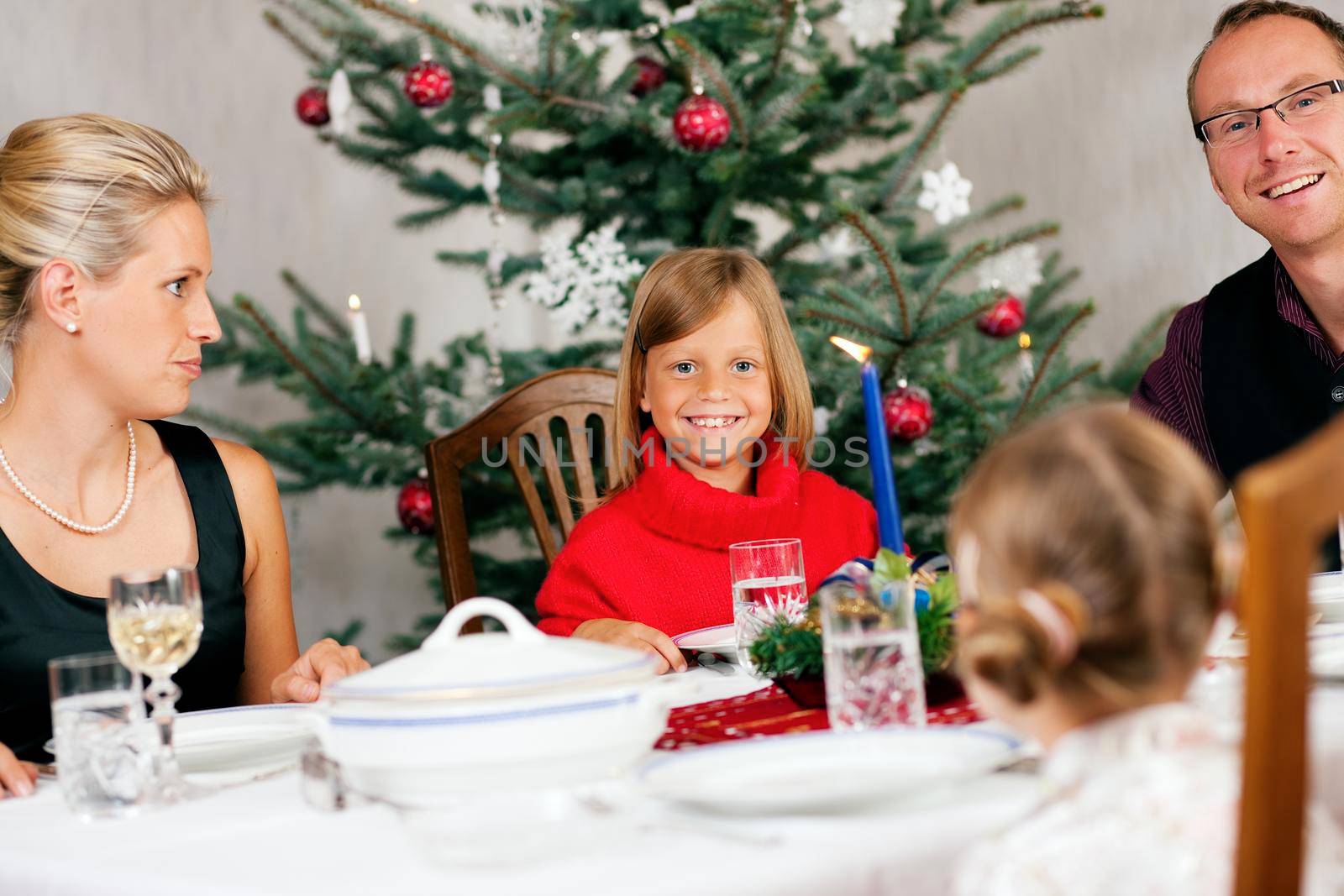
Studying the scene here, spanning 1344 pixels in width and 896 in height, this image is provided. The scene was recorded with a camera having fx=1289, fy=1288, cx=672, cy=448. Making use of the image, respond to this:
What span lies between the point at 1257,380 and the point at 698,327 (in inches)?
35.1

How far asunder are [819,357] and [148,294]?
4.94 ft

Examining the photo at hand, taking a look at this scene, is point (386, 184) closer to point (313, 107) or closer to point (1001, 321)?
point (313, 107)

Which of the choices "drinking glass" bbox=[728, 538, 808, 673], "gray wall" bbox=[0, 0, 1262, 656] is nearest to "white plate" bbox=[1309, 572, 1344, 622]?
"drinking glass" bbox=[728, 538, 808, 673]

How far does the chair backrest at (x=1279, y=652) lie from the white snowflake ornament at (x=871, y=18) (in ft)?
7.13

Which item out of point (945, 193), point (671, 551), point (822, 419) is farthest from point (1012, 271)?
point (671, 551)

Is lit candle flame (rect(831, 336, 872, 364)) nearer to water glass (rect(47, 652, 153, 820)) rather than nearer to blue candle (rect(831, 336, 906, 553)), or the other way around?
blue candle (rect(831, 336, 906, 553))

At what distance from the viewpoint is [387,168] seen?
292 cm

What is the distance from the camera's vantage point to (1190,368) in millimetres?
2123

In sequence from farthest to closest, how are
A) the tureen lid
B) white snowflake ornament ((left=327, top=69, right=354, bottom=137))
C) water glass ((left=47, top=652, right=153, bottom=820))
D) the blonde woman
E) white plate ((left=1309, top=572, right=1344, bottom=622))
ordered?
white snowflake ornament ((left=327, top=69, right=354, bottom=137)), the blonde woman, white plate ((left=1309, top=572, right=1344, bottom=622)), water glass ((left=47, top=652, right=153, bottom=820)), the tureen lid

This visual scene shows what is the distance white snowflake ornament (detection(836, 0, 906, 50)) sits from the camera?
102 inches

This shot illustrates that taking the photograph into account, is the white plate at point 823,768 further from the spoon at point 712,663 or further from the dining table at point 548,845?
the spoon at point 712,663

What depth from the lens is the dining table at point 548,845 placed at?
0.68 m

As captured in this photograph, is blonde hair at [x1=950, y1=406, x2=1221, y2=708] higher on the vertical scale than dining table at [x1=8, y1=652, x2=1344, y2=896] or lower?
higher

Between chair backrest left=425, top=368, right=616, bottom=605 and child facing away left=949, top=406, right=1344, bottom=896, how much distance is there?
1.46 metres
